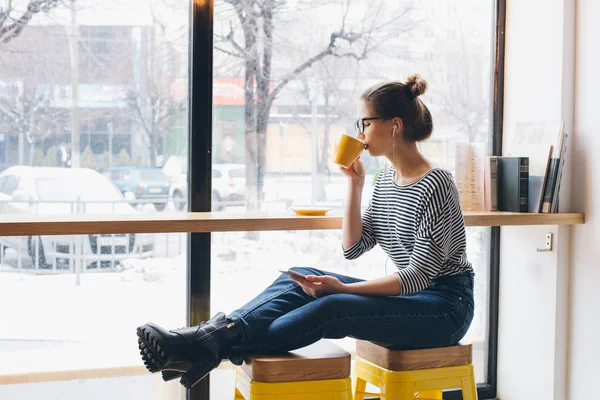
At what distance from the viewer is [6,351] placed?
2486 millimetres

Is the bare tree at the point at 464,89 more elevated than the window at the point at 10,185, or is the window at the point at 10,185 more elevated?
the bare tree at the point at 464,89

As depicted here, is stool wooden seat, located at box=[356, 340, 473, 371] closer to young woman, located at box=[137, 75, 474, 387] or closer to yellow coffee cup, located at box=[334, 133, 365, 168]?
young woman, located at box=[137, 75, 474, 387]

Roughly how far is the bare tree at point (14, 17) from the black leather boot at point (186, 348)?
1.08m

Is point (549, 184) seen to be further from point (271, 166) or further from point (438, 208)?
point (271, 166)

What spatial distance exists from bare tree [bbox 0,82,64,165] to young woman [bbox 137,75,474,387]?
2.74ft

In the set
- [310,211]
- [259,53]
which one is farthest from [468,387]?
[259,53]

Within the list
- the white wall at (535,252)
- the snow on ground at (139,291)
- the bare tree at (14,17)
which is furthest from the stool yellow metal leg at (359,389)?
the bare tree at (14,17)

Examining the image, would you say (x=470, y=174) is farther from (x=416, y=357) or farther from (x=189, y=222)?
(x=189, y=222)

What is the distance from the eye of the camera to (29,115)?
2.44 m

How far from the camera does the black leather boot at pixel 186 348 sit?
6.38ft

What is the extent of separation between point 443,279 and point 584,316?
2.29 ft

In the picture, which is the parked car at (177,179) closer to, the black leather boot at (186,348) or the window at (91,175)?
the window at (91,175)

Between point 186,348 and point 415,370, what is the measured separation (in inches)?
26.1

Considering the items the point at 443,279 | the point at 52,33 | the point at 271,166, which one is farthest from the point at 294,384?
the point at 52,33
